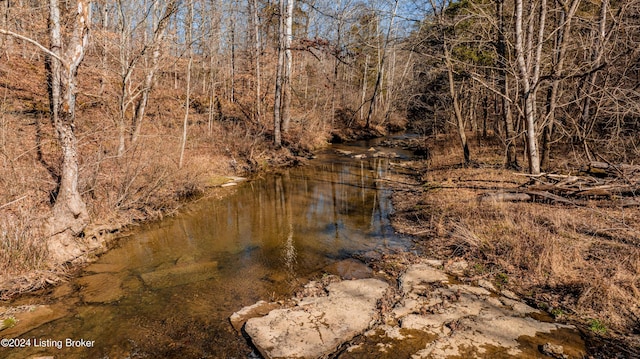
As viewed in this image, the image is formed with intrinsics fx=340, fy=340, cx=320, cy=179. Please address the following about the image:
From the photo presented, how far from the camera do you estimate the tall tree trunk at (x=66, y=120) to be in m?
6.73

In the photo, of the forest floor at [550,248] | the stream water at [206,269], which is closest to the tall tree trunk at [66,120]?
the stream water at [206,269]

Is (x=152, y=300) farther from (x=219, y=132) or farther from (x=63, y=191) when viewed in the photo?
(x=219, y=132)

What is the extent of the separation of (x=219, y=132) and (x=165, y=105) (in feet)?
14.7

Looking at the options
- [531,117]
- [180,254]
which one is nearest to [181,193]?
[180,254]

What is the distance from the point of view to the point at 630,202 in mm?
7980

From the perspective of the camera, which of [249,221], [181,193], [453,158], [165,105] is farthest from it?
[165,105]

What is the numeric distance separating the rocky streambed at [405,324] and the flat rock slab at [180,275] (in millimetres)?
1666

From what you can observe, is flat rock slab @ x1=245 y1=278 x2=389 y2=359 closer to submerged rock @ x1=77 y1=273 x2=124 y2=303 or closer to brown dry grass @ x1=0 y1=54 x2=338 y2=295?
submerged rock @ x1=77 y1=273 x2=124 y2=303

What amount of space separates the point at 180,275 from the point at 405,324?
4432 mm

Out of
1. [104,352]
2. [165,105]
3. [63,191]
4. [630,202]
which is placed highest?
[165,105]

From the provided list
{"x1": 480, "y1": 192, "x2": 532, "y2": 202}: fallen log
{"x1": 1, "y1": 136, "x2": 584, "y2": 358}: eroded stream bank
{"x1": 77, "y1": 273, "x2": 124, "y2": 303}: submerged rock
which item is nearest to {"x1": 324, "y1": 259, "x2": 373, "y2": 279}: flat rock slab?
{"x1": 1, "y1": 136, "x2": 584, "y2": 358}: eroded stream bank

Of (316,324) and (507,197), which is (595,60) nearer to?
(507,197)

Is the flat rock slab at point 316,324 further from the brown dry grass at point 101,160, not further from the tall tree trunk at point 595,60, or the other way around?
the tall tree trunk at point 595,60

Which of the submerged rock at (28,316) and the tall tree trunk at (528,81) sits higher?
the tall tree trunk at (528,81)
